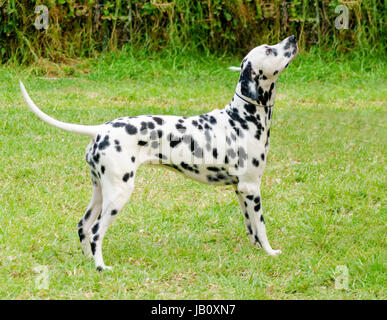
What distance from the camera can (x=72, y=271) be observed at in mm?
4469

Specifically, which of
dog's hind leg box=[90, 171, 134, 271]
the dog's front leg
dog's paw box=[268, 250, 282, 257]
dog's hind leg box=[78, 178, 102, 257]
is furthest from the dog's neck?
dog's hind leg box=[78, 178, 102, 257]

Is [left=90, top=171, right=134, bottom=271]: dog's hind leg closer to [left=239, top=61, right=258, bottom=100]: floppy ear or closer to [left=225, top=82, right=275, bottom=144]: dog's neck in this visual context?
[left=225, top=82, right=275, bottom=144]: dog's neck

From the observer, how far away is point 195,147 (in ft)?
15.1

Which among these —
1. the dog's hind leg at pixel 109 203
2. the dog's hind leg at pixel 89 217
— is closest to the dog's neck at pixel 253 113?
the dog's hind leg at pixel 109 203

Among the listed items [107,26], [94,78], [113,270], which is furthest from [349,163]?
[107,26]

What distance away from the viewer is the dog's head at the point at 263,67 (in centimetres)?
465

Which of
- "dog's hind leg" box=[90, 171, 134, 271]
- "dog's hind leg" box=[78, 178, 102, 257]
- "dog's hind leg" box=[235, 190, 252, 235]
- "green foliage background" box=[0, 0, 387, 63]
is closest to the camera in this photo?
"dog's hind leg" box=[90, 171, 134, 271]

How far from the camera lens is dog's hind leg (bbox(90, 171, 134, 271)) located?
14.3ft

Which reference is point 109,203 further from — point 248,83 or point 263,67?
point 263,67

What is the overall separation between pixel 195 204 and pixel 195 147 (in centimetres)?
140

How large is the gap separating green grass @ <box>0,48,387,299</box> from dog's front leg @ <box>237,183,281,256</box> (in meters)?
0.09

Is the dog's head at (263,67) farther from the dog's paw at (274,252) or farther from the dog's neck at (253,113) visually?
the dog's paw at (274,252)

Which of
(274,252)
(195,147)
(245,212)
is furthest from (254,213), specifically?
(195,147)
